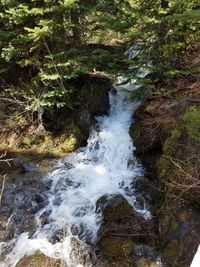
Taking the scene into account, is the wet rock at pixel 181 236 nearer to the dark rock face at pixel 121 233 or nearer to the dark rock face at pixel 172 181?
the dark rock face at pixel 172 181

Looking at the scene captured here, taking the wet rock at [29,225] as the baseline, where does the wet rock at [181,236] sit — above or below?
above

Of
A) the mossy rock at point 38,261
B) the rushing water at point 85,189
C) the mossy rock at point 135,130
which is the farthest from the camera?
the mossy rock at point 135,130

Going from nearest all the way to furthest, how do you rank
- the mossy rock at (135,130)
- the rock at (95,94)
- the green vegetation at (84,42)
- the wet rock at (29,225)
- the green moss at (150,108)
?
the wet rock at (29,225) < the green vegetation at (84,42) < the green moss at (150,108) < the mossy rock at (135,130) < the rock at (95,94)

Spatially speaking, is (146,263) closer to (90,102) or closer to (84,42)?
(90,102)

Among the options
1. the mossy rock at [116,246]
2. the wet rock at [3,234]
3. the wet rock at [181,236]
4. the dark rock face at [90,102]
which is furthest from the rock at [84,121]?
the wet rock at [181,236]

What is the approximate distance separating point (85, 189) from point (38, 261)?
268 centimetres

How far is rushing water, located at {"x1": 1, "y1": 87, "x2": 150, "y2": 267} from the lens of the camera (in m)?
8.04

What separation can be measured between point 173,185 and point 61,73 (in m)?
5.62

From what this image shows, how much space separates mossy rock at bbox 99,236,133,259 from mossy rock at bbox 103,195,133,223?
581mm

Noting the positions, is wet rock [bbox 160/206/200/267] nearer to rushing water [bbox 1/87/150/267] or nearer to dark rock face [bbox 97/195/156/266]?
dark rock face [bbox 97/195/156/266]

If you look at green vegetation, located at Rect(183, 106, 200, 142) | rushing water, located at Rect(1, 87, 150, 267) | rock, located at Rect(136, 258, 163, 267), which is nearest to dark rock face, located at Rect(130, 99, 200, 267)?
rock, located at Rect(136, 258, 163, 267)

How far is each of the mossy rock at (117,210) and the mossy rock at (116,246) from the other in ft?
1.91

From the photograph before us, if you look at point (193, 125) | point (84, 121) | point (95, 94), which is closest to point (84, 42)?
point (95, 94)

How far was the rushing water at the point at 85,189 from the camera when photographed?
8.04 meters
